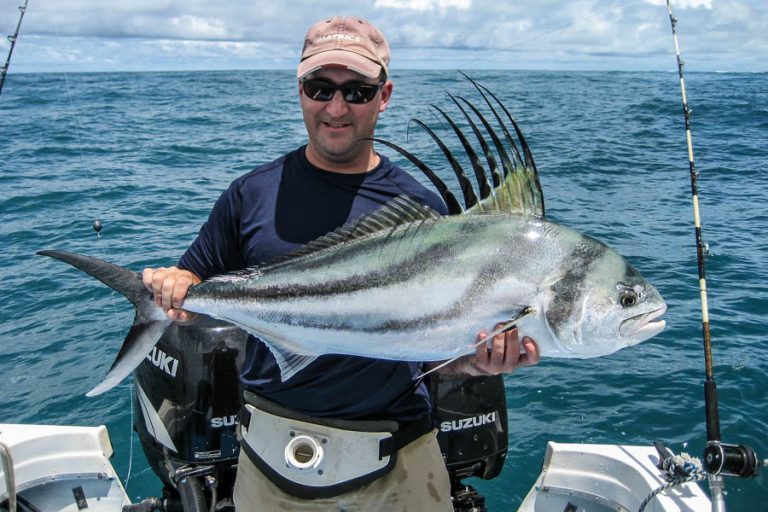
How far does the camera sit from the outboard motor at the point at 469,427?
3812mm

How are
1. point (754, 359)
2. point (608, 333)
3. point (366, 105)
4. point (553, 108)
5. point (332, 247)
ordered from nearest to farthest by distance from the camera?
point (608, 333) → point (332, 247) → point (366, 105) → point (754, 359) → point (553, 108)

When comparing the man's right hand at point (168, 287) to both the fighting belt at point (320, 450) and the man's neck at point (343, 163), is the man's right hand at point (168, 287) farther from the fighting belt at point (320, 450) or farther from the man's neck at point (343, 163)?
the man's neck at point (343, 163)

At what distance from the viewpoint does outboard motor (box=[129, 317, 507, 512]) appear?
12.3 feet

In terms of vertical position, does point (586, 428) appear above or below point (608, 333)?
below

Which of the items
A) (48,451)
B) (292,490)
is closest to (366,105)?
(292,490)

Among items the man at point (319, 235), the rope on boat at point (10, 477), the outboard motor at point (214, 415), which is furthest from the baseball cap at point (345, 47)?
the rope on boat at point (10, 477)

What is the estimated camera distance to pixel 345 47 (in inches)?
103

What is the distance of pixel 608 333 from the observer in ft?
7.38

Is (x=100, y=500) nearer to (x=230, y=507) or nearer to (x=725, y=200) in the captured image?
(x=230, y=507)

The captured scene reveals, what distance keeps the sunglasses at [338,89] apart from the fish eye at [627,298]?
1.30m

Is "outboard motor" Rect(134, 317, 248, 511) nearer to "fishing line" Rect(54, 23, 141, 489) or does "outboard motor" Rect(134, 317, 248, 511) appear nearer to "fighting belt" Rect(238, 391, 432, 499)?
"fishing line" Rect(54, 23, 141, 489)

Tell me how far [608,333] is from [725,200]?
1286 cm

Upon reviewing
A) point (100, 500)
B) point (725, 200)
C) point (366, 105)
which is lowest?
point (100, 500)

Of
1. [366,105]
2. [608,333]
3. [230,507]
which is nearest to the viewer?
[608,333]
